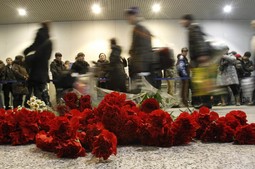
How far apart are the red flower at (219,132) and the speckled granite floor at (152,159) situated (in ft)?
0.16

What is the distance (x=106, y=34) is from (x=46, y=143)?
668 mm

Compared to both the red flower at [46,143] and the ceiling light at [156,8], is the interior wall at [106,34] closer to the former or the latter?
the ceiling light at [156,8]

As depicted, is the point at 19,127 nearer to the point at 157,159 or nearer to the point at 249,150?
the point at 157,159

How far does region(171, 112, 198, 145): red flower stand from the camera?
0.83m

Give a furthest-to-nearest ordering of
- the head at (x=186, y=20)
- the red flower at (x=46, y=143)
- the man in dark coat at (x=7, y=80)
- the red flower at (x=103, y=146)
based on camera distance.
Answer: the man in dark coat at (x=7, y=80) → the head at (x=186, y=20) → the red flower at (x=46, y=143) → the red flower at (x=103, y=146)

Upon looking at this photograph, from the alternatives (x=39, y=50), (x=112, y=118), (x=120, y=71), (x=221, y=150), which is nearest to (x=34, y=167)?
(x=112, y=118)

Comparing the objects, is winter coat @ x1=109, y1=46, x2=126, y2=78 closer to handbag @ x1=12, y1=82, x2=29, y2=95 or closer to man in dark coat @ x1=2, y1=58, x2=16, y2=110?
man in dark coat @ x1=2, y1=58, x2=16, y2=110

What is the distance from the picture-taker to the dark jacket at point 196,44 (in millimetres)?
813

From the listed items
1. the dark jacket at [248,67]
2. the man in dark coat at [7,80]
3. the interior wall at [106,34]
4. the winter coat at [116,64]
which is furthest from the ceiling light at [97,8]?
the man in dark coat at [7,80]

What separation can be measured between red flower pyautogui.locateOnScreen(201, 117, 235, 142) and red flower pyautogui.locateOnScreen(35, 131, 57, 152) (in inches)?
18.5

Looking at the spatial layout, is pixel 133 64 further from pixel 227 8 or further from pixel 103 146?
Answer: pixel 227 8

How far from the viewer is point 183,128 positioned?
2.78 feet

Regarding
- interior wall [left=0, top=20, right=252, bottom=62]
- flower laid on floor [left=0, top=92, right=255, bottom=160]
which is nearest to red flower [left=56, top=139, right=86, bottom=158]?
flower laid on floor [left=0, top=92, right=255, bottom=160]

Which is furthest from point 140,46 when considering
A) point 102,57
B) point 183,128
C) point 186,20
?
point 102,57
